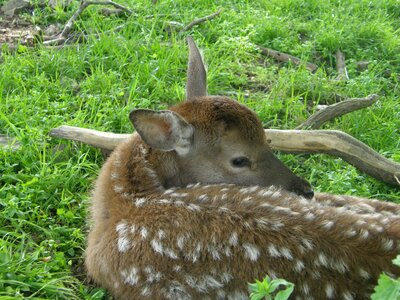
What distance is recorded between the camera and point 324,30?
7.14 m

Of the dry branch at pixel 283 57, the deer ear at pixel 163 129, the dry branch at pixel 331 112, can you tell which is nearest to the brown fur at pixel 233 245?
the deer ear at pixel 163 129

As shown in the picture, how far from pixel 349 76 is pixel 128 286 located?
3.77 m

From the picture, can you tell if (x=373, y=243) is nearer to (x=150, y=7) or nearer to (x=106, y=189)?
(x=106, y=189)

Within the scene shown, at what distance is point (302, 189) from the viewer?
4.19 meters

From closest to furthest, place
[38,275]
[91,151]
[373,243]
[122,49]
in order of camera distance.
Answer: [373,243], [38,275], [91,151], [122,49]

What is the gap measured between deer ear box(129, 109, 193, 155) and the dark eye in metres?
0.30

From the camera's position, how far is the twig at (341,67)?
649cm

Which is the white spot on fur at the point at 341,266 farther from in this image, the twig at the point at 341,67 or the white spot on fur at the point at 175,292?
the twig at the point at 341,67

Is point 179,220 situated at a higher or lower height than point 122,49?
higher

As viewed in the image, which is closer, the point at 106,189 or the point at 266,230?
the point at 266,230

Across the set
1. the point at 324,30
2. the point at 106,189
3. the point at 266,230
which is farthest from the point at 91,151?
the point at 324,30

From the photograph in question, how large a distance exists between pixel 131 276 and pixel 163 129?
896mm

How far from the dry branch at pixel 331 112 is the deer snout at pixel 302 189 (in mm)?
1306

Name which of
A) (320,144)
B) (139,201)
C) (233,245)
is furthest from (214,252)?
(320,144)
